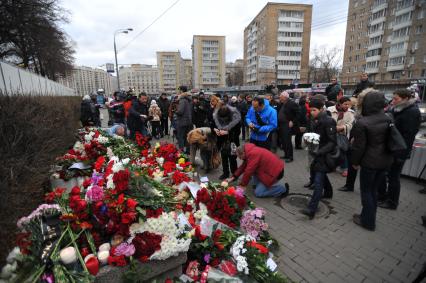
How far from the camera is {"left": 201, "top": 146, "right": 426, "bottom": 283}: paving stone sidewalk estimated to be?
101 inches

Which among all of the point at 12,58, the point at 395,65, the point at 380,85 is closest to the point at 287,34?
the point at 395,65

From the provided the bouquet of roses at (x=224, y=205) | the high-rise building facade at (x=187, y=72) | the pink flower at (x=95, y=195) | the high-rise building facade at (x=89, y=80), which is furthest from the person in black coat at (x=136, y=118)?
the high-rise building facade at (x=187, y=72)

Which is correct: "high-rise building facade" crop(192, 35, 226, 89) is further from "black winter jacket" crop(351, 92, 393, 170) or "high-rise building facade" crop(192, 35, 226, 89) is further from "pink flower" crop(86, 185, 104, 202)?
"pink flower" crop(86, 185, 104, 202)

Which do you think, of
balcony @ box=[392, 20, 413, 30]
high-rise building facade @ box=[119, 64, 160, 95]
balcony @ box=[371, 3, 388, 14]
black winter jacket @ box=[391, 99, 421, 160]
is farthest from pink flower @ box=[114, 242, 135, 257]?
high-rise building facade @ box=[119, 64, 160, 95]

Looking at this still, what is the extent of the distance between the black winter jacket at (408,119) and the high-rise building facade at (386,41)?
38197 millimetres

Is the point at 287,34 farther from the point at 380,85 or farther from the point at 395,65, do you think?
the point at 380,85

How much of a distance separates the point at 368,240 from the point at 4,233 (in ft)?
13.0

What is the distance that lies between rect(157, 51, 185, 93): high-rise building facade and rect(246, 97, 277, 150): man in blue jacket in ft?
302

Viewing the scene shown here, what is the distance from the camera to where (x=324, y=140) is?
12.0 feet

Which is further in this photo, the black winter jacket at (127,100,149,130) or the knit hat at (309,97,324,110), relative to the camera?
the black winter jacket at (127,100,149,130)

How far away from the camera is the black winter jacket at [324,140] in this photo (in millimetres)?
3531

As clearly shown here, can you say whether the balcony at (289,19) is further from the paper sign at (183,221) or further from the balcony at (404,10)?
the paper sign at (183,221)

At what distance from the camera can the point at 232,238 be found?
2607mm

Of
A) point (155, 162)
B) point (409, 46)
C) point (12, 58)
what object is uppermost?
point (409, 46)
